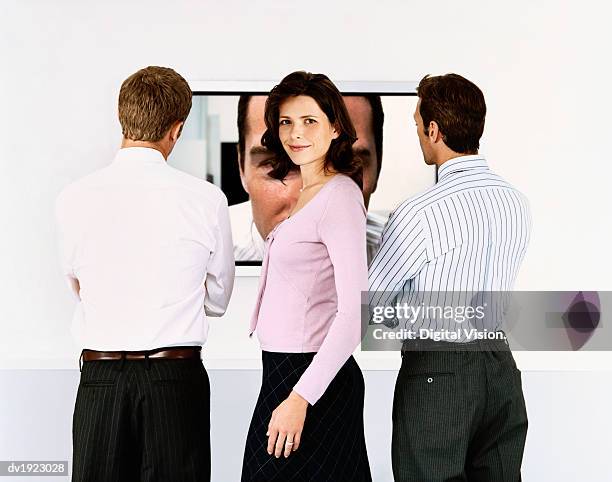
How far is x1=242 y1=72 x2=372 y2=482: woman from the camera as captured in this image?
1935 millimetres

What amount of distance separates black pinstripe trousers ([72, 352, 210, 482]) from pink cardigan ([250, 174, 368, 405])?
0.26 m

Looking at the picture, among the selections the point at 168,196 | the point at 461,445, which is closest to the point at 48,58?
the point at 168,196

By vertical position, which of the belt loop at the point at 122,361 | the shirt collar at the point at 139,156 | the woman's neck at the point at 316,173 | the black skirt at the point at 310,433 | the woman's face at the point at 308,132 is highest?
the woman's face at the point at 308,132

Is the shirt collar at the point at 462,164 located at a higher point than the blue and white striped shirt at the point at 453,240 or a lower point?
higher

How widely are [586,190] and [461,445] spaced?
2.13 metres

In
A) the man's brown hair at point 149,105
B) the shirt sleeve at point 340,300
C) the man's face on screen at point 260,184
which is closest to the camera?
the shirt sleeve at point 340,300

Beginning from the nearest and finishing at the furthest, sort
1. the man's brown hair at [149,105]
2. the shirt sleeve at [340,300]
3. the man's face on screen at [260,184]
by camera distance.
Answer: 1. the shirt sleeve at [340,300]
2. the man's brown hair at [149,105]
3. the man's face on screen at [260,184]

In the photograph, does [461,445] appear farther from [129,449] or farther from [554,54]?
[554,54]

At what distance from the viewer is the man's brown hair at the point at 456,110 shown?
2.13m

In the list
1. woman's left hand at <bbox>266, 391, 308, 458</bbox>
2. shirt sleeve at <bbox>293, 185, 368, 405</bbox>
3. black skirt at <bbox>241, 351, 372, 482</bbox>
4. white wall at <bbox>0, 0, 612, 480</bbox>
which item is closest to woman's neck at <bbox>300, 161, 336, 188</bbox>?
shirt sleeve at <bbox>293, 185, 368, 405</bbox>

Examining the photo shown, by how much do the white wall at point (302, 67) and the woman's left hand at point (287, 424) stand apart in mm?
1831

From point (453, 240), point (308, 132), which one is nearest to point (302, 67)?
point (308, 132)

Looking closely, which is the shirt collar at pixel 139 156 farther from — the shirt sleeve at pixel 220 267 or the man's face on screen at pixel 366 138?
the man's face on screen at pixel 366 138

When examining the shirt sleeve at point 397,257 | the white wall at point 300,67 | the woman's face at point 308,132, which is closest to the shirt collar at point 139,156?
the woman's face at point 308,132
